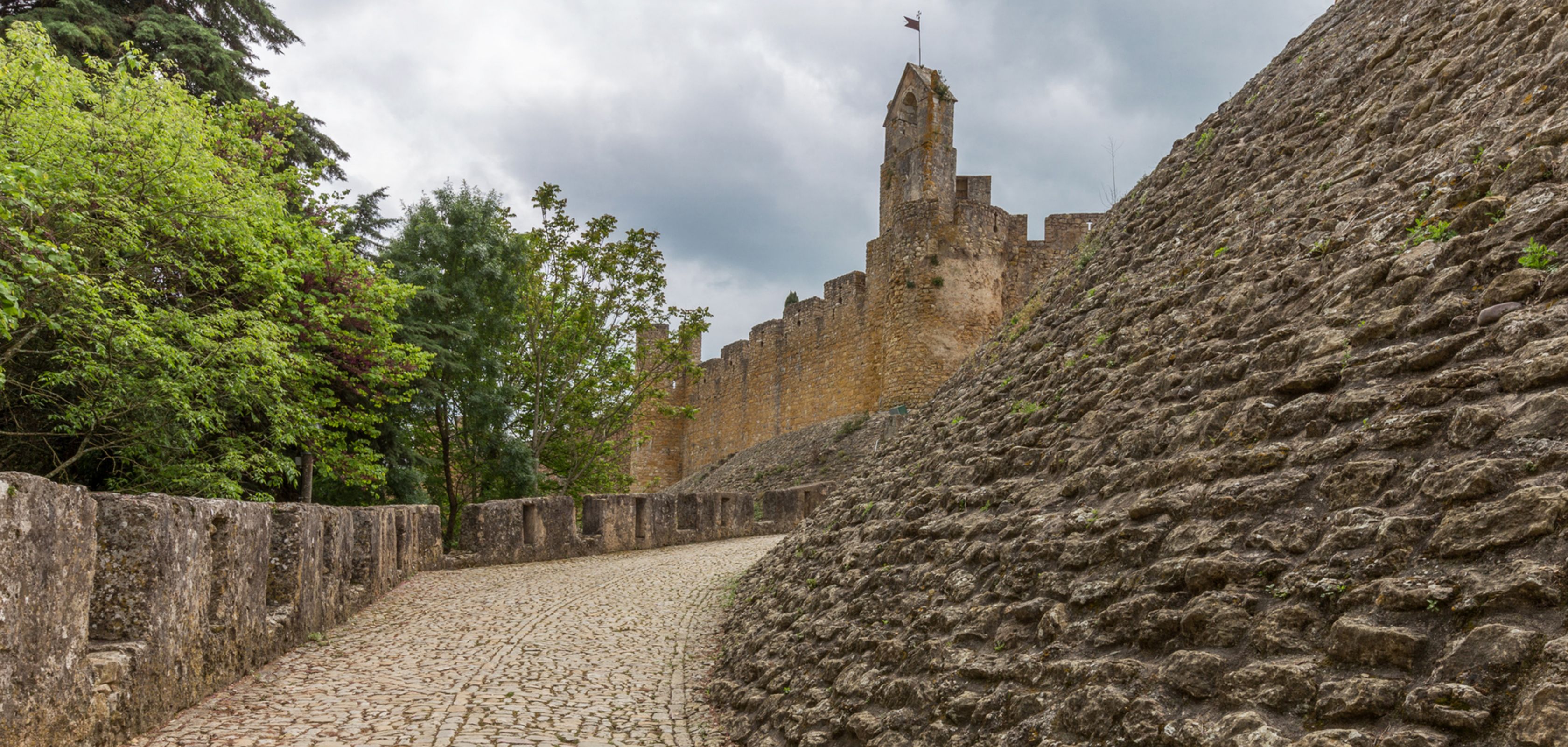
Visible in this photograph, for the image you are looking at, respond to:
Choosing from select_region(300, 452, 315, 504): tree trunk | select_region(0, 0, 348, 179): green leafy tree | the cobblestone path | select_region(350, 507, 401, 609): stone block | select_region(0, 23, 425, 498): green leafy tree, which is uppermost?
select_region(0, 0, 348, 179): green leafy tree

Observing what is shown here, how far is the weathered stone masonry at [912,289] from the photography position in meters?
22.1

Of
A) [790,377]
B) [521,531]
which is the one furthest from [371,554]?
[790,377]

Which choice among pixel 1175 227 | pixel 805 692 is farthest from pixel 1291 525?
pixel 1175 227

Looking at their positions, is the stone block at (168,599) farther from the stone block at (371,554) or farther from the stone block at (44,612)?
the stone block at (371,554)

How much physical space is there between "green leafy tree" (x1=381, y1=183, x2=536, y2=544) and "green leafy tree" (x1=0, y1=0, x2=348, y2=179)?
298 centimetres

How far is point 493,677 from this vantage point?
6426 millimetres

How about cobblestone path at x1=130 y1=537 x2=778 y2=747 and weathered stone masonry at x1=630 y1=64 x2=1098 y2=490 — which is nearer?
cobblestone path at x1=130 y1=537 x2=778 y2=747

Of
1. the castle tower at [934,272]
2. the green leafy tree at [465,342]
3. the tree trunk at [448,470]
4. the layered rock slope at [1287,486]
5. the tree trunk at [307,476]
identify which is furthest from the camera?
the castle tower at [934,272]

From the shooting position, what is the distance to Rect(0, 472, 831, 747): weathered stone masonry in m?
3.68

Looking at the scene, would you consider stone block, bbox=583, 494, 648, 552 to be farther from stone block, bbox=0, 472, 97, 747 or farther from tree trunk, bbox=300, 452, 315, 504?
stone block, bbox=0, 472, 97, 747

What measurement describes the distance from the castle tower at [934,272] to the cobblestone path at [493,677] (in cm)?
1205

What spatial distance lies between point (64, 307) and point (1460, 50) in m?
12.2

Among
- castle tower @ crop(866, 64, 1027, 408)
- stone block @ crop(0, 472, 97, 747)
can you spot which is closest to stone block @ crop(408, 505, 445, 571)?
stone block @ crop(0, 472, 97, 747)

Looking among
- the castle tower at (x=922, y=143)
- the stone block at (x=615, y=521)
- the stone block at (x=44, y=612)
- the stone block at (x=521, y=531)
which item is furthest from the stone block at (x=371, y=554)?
the castle tower at (x=922, y=143)
